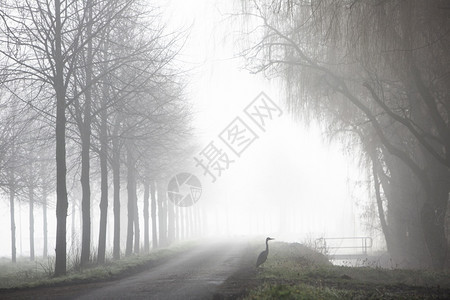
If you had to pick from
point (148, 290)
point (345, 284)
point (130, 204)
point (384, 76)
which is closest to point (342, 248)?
point (130, 204)

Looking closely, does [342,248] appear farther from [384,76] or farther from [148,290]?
[148,290]

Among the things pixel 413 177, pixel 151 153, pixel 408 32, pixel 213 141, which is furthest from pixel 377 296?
pixel 213 141

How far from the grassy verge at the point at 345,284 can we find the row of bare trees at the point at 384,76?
2.85 meters

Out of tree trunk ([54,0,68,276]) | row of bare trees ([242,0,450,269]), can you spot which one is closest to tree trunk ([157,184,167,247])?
row of bare trees ([242,0,450,269])

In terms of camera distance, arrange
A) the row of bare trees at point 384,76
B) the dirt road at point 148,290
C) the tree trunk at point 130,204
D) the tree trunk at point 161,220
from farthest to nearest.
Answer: the tree trunk at point 161,220, the tree trunk at point 130,204, the row of bare trees at point 384,76, the dirt road at point 148,290

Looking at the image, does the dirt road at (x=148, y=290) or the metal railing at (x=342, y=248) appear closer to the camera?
the dirt road at (x=148, y=290)

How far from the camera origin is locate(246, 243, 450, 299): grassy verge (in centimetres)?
773

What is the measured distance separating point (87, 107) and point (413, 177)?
513 inches

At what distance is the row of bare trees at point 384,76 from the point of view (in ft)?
33.2

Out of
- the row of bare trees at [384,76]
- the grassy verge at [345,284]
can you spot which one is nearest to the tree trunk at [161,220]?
the row of bare trees at [384,76]

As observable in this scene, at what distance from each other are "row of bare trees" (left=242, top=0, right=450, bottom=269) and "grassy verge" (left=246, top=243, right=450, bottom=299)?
2.85 meters

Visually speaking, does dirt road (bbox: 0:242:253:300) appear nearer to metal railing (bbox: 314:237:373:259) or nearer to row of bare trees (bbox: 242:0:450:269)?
row of bare trees (bbox: 242:0:450:269)

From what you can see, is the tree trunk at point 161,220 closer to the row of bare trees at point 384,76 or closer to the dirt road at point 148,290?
the row of bare trees at point 384,76

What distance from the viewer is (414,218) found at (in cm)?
1708
